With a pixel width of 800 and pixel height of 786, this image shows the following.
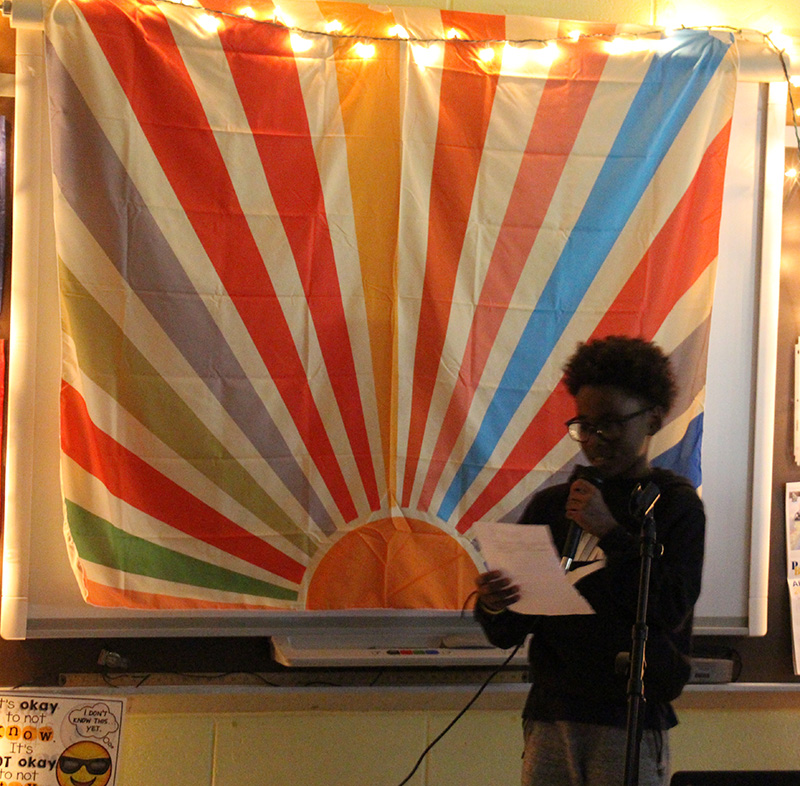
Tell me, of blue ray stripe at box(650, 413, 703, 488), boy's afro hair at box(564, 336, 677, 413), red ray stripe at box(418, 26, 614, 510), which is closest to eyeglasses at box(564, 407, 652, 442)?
boy's afro hair at box(564, 336, 677, 413)

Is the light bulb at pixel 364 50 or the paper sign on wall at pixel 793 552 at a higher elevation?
the light bulb at pixel 364 50

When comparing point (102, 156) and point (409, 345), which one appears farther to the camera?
point (409, 345)

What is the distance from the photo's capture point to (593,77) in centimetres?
247

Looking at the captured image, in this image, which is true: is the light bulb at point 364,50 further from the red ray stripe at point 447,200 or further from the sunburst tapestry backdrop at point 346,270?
the red ray stripe at point 447,200

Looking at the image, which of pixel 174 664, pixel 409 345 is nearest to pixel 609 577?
pixel 409 345

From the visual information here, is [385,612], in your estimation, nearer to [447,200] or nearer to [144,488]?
[144,488]

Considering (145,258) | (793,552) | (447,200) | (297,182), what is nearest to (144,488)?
(145,258)

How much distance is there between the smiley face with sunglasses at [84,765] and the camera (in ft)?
7.50

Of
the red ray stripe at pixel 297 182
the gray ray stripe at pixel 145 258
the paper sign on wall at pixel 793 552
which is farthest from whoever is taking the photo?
the paper sign on wall at pixel 793 552

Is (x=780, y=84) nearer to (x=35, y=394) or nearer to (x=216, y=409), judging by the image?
(x=216, y=409)

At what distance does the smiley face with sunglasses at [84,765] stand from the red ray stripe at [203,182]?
2.83 feet

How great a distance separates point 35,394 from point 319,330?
75cm

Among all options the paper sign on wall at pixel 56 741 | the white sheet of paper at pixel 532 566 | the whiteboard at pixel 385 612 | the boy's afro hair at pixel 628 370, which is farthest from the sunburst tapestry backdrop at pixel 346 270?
the white sheet of paper at pixel 532 566

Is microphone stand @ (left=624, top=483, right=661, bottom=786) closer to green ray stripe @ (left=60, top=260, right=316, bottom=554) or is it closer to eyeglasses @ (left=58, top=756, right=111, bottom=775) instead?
green ray stripe @ (left=60, top=260, right=316, bottom=554)
